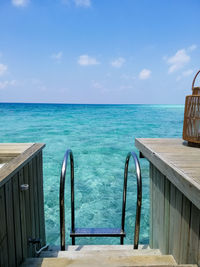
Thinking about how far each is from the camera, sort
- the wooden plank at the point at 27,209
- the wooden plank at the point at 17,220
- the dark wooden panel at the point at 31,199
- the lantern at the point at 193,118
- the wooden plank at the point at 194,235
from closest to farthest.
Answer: the wooden plank at the point at 194,235, the wooden plank at the point at 17,220, the wooden plank at the point at 27,209, the dark wooden panel at the point at 31,199, the lantern at the point at 193,118

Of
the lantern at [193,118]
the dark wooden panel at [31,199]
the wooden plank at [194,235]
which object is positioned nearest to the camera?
the wooden plank at [194,235]

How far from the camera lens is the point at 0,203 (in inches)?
51.3

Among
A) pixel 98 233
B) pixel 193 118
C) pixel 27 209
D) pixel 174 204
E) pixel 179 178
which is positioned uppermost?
pixel 193 118

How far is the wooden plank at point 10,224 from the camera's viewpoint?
141 centimetres

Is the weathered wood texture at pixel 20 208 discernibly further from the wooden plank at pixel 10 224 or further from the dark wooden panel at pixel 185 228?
the dark wooden panel at pixel 185 228

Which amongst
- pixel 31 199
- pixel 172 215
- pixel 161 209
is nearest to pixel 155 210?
pixel 161 209

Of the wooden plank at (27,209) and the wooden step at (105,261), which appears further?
the wooden plank at (27,209)

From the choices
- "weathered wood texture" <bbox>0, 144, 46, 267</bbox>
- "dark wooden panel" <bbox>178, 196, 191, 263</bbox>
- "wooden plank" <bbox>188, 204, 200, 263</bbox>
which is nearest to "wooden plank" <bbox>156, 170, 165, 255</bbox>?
"dark wooden panel" <bbox>178, 196, 191, 263</bbox>

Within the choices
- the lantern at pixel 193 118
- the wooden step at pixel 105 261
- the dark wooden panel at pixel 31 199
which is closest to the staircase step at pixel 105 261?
the wooden step at pixel 105 261

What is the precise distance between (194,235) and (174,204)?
1.02 ft

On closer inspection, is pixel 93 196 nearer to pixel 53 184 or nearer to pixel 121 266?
pixel 53 184

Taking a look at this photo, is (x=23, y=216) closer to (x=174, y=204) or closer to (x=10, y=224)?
(x=10, y=224)

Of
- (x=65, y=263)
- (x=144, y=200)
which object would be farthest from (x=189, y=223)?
(x=144, y=200)

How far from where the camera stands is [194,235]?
51.4 inches
